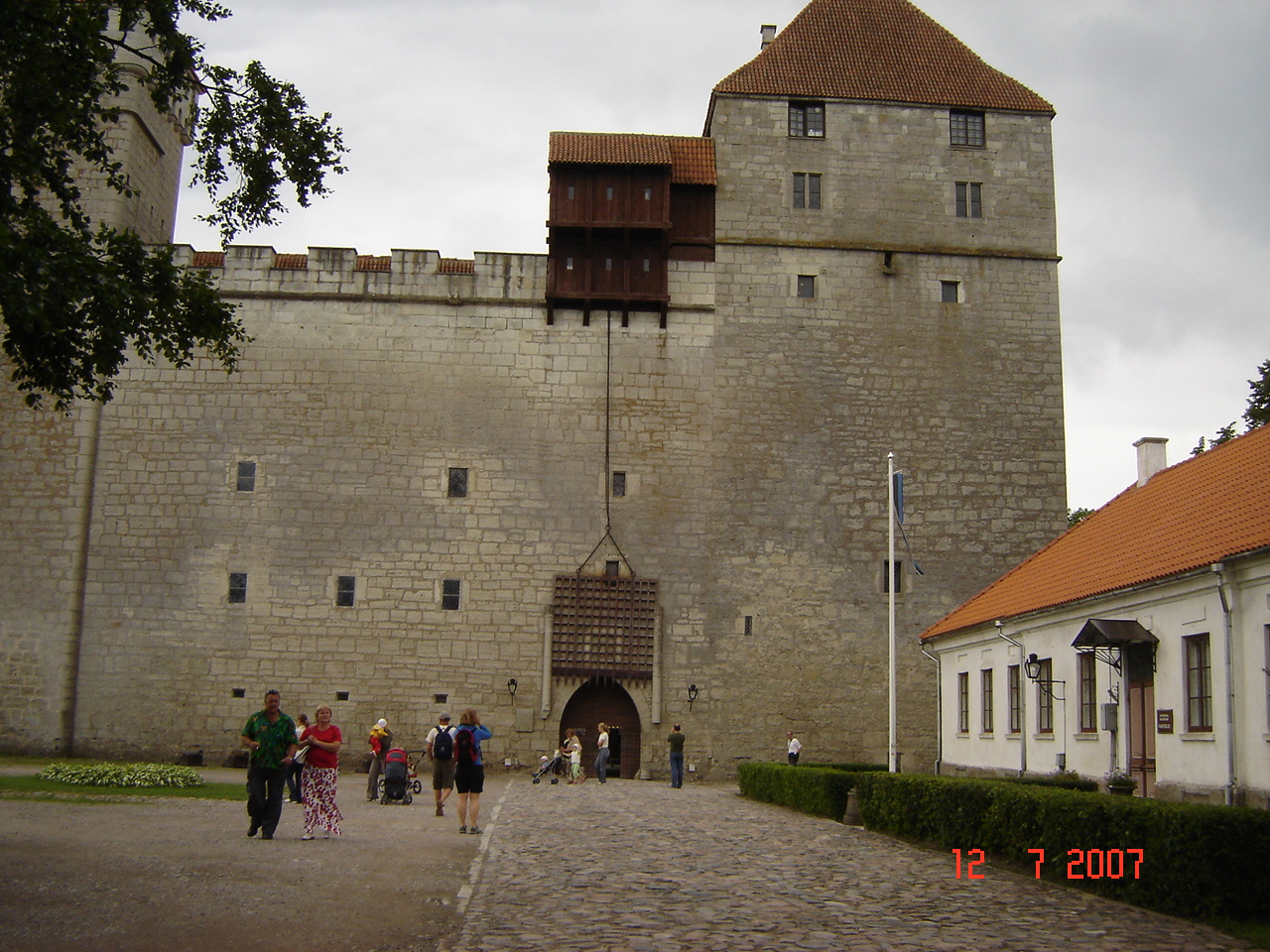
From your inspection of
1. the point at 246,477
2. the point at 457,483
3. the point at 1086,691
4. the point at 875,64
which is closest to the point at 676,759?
the point at 457,483

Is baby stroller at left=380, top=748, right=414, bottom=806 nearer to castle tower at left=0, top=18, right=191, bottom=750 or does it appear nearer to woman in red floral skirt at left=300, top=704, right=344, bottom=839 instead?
woman in red floral skirt at left=300, top=704, right=344, bottom=839

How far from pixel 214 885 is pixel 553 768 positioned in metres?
17.4

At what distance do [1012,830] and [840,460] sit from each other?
58.5 ft

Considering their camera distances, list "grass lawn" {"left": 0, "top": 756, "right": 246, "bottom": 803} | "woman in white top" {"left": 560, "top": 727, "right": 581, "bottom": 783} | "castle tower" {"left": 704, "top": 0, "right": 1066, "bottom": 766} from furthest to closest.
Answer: "castle tower" {"left": 704, "top": 0, "right": 1066, "bottom": 766}
"woman in white top" {"left": 560, "top": 727, "right": 581, "bottom": 783}
"grass lawn" {"left": 0, "top": 756, "right": 246, "bottom": 803}

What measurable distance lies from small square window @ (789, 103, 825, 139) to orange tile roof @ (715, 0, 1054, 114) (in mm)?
294

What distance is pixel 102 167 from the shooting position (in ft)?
40.0

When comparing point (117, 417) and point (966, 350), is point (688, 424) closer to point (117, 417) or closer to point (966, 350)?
point (966, 350)

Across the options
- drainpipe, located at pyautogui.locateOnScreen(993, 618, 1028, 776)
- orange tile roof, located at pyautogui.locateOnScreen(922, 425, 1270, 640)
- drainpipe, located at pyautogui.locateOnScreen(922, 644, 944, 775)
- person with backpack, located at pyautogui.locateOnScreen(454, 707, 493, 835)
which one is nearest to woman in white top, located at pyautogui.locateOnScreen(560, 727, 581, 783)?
drainpipe, located at pyautogui.locateOnScreen(922, 644, 944, 775)

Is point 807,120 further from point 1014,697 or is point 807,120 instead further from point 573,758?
point 573,758

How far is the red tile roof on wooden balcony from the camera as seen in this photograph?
29703mm

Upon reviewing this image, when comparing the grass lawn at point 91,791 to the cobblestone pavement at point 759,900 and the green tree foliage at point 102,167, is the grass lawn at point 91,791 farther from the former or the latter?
the green tree foliage at point 102,167

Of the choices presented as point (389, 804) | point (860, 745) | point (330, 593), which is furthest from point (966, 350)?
point (389, 804)
